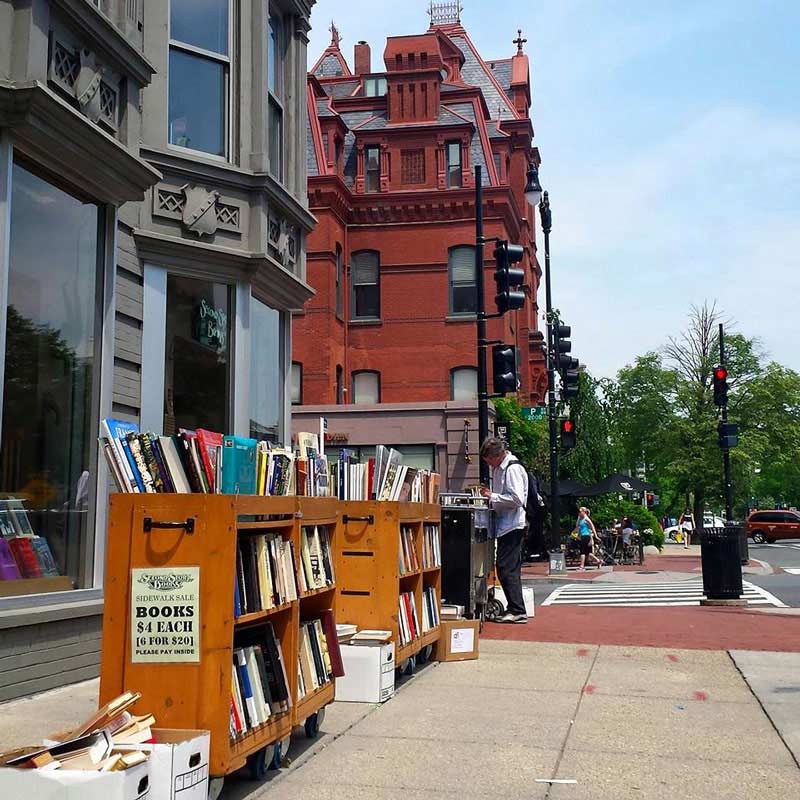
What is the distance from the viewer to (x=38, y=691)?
7.60m

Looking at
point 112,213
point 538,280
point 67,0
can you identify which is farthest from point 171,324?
point 538,280

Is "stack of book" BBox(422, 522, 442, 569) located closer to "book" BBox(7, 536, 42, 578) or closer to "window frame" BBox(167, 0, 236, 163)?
"book" BBox(7, 536, 42, 578)

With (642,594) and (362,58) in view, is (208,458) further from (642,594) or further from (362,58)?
(362,58)

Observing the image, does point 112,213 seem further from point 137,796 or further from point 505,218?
point 505,218

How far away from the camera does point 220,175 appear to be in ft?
36.9

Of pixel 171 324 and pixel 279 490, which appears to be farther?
pixel 171 324

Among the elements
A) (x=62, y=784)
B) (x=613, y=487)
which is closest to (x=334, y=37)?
(x=613, y=487)

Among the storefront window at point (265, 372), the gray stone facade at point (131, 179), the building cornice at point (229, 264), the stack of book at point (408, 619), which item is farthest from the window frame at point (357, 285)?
the stack of book at point (408, 619)

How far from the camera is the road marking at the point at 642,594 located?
17.0 metres

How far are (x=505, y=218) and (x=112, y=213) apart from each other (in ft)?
92.2

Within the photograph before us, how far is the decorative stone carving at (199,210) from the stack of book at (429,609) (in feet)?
14.9

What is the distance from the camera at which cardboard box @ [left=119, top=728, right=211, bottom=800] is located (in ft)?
13.5

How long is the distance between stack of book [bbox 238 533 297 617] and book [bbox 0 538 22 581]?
302cm

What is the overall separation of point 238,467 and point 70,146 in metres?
4.18
